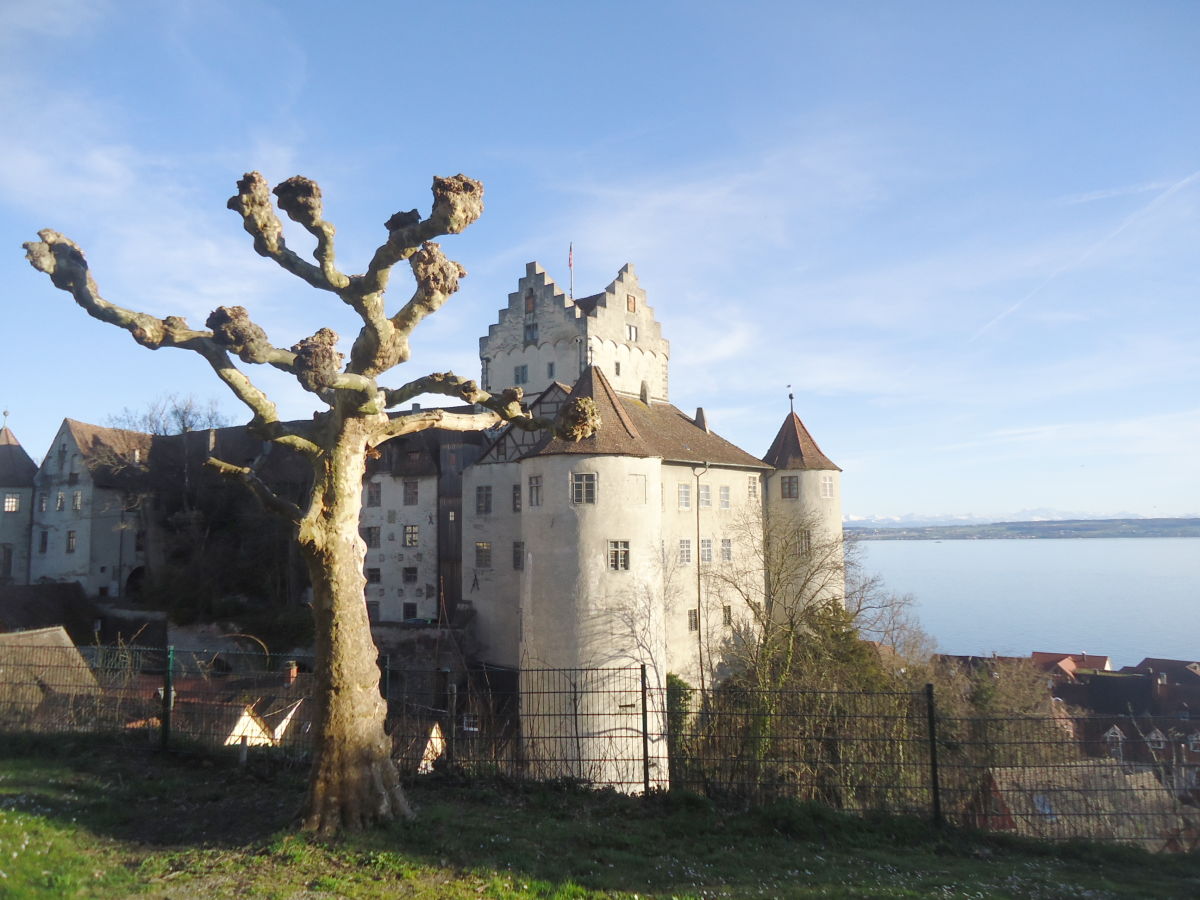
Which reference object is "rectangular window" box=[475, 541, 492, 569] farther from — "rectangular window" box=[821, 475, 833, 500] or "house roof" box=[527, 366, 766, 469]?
"rectangular window" box=[821, 475, 833, 500]

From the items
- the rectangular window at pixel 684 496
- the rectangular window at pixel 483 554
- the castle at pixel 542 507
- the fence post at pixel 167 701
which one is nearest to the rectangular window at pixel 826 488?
the castle at pixel 542 507

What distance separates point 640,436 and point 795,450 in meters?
12.5

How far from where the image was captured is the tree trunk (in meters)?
7.70

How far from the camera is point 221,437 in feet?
156

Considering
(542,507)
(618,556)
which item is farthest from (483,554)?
(618,556)

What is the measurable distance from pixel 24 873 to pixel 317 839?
7.61ft

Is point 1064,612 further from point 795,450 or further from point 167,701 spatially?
point 167,701

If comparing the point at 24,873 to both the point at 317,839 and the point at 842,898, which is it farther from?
the point at 842,898

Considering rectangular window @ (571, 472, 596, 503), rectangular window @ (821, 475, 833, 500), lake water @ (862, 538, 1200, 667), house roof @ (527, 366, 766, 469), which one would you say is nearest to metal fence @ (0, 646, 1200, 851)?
house roof @ (527, 366, 766, 469)

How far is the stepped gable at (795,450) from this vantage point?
37.1m

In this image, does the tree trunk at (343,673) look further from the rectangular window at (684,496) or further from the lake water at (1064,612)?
the lake water at (1064,612)

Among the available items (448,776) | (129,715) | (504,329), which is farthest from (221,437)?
(448,776)

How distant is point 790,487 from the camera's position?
37188 millimetres

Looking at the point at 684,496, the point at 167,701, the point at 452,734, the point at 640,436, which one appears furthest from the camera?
the point at 684,496
